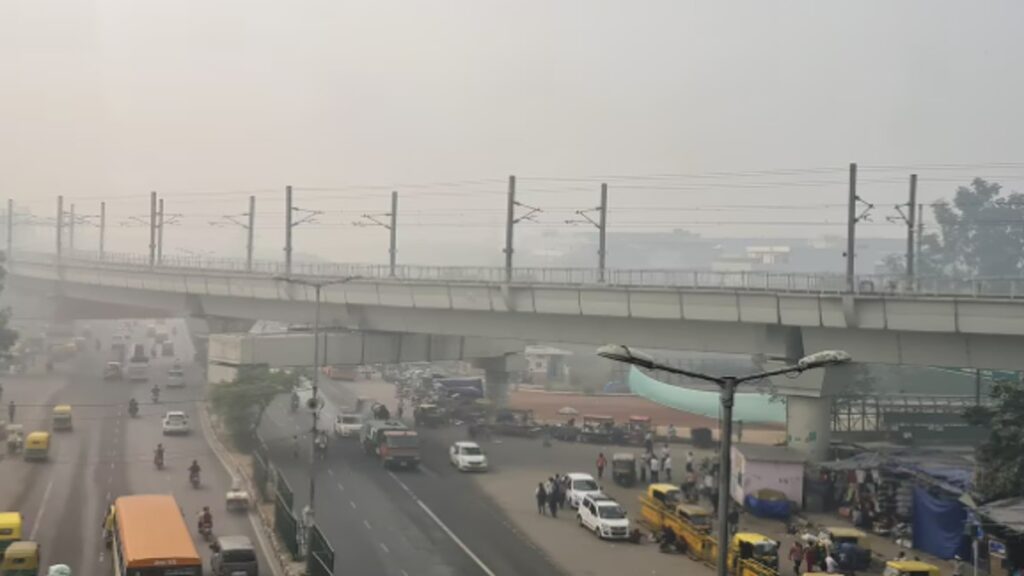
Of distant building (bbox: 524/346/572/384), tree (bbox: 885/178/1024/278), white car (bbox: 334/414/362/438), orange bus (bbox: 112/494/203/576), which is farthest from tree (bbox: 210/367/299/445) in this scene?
tree (bbox: 885/178/1024/278)

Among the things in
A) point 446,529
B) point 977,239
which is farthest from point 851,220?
point 977,239

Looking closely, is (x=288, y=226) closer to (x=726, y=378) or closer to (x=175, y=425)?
(x=175, y=425)

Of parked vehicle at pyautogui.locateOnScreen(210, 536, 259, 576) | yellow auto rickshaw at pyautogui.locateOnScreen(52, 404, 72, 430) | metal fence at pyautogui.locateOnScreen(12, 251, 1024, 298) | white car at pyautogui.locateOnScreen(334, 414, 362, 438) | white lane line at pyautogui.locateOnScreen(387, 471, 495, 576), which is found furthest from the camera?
white car at pyautogui.locateOnScreen(334, 414, 362, 438)

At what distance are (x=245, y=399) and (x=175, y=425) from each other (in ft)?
10.9

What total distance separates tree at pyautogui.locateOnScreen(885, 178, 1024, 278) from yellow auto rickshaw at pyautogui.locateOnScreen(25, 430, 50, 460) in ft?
230

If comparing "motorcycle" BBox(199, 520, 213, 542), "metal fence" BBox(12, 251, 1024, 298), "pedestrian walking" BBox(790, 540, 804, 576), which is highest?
"metal fence" BBox(12, 251, 1024, 298)

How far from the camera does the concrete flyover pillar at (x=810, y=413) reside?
32.8m

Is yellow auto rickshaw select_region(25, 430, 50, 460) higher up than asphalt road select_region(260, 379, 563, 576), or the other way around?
yellow auto rickshaw select_region(25, 430, 50, 460)

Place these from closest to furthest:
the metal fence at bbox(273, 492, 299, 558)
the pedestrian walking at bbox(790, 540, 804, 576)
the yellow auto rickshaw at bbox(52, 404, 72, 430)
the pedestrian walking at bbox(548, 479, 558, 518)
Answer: the pedestrian walking at bbox(790, 540, 804, 576) < the metal fence at bbox(273, 492, 299, 558) < the pedestrian walking at bbox(548, 479, 558, 518) < the yellow auto rickshaw at bbox(52, 404, 72, 430)

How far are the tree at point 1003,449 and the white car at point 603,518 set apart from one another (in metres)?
8.50

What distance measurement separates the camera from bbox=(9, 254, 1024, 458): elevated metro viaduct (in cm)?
2873

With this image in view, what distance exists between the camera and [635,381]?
57156mm

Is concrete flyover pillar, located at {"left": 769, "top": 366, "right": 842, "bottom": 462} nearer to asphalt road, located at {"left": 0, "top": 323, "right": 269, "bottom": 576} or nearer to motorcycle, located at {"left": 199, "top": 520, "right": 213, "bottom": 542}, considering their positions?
asphalt road, located at {"left": 0, "top": 323, "right": 269, "bottom": 576}

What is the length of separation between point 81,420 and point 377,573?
2628 cm
